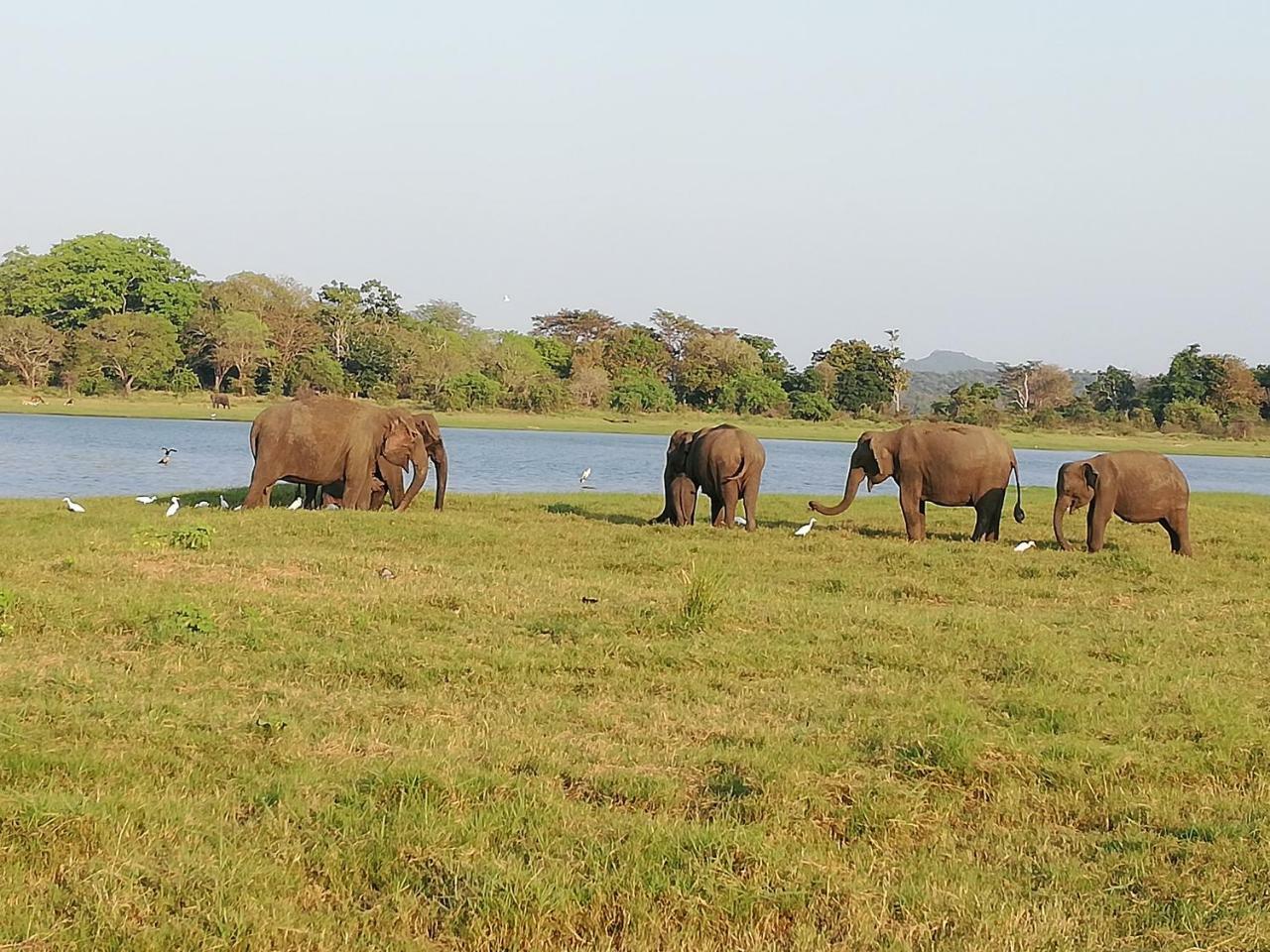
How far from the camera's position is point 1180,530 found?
53.6 ft

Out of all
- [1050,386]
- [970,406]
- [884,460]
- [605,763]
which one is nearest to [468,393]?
[970,406]

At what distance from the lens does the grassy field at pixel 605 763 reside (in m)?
4.47

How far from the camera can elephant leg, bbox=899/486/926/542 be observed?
1731 centimetres

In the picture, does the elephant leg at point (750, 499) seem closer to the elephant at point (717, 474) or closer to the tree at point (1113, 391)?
the elephant at point (717, 474)

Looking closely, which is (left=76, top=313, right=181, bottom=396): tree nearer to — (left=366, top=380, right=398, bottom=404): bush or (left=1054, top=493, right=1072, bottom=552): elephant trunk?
(left=366, top=380, right=398, bottom=404): bush

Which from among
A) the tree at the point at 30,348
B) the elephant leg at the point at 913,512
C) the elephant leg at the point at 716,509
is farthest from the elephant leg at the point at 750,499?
the tree at the point at 30,348

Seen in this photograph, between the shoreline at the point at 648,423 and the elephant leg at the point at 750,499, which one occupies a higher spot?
the shoreline at the point at 648,423

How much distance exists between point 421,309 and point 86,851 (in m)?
96.8

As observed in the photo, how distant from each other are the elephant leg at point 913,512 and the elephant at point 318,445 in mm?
7318

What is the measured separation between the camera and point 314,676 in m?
7.88

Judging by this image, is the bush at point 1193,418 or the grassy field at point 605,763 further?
the bush at point 1193,418

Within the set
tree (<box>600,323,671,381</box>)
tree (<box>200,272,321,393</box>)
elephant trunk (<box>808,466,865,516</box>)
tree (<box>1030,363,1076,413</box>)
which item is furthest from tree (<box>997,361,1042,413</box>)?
elephant trunk (<box>808,466,865,516</box>)

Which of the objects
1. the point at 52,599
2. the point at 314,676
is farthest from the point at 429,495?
the point at 314,676

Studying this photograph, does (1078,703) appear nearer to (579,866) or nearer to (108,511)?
(579,866)
